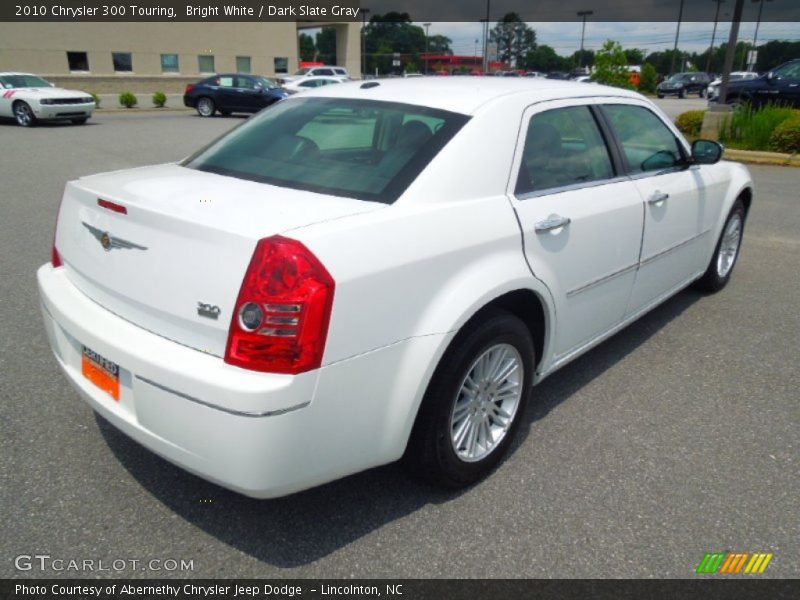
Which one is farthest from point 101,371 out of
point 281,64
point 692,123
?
point 281,64

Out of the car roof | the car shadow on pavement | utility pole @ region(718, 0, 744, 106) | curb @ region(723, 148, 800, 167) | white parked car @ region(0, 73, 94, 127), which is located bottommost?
the car shadow on pavement

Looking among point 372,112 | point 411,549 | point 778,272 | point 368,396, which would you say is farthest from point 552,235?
point 778,272

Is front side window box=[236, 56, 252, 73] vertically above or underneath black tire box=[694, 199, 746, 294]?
above

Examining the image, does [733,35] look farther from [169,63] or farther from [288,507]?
[169,63]

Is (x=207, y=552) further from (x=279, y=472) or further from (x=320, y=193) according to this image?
(x=320, y=193)

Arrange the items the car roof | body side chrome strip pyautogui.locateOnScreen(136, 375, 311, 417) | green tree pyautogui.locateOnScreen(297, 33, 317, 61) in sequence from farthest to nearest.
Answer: green tree pyautogui.locateOnScreen(297, 33, 317, 61), the car roof, body side chrome strip pyautogui.locateOnScreen(136, 375, 311, 417)

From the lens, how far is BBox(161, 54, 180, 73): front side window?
42469 millimetres

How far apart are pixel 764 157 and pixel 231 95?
60.3 feet

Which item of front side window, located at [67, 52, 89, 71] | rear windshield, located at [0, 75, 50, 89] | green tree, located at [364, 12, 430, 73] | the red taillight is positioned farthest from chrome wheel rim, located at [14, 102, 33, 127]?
green tree, located at [364, 12, 430, 73]

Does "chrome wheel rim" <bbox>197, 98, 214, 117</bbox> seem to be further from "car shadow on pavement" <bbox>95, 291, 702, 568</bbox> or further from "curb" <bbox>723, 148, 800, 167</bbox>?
"car shadow on pavement" <bbox>95, 291, 702, 568</bbox>

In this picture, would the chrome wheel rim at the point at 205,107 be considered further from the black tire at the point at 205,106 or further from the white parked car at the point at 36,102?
the white parked car at the point at 36,102

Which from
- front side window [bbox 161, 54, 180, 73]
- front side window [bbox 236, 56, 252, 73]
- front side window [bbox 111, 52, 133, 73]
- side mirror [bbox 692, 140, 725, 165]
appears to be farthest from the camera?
front side window [bbox 236, 56, 252, 73]

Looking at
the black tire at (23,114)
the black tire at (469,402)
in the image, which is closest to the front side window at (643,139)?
the black tire at (469,402)

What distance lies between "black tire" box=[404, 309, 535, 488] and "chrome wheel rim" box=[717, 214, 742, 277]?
3109mm
